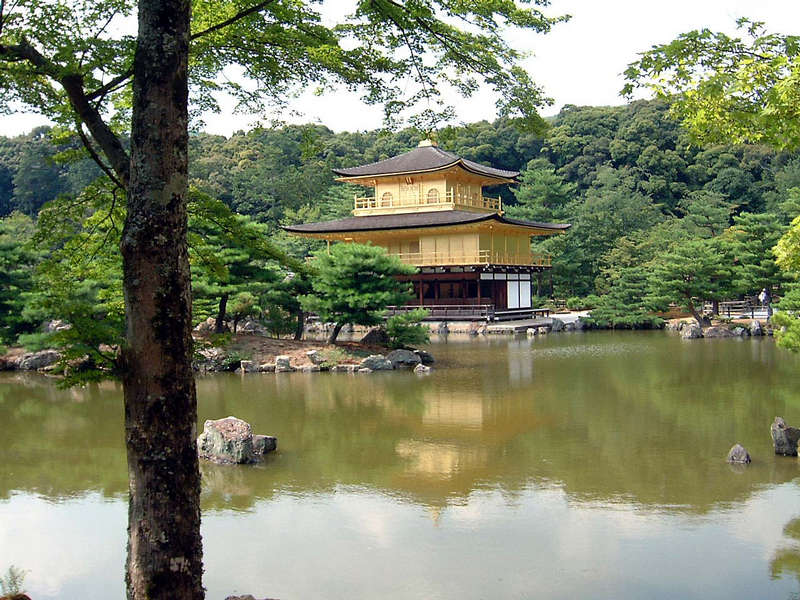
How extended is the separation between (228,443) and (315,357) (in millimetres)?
7084

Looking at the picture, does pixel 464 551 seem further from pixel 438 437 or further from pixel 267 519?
pixel 438 437

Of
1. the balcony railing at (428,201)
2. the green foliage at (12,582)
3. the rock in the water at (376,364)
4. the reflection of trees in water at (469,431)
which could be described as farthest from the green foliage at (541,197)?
the green foliage at (12,582)

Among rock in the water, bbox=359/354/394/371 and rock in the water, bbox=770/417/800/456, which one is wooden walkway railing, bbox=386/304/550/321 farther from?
rock in the water, bbox=770/417/800/456

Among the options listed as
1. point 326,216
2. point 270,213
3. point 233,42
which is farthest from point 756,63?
point 270,213

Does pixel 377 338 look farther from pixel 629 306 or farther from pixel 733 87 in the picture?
pixel 733 87

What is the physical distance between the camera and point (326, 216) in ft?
119

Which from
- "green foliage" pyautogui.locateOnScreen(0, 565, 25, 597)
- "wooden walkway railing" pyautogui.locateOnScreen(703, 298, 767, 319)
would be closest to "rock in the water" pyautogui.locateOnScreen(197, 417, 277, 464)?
"green foliage" pyautogui.locateOnScreen(0, 565, 25, 597)

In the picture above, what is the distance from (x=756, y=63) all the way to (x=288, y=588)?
402cm

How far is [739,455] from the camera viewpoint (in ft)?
21.9

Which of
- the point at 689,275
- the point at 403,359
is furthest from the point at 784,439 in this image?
the point at 689,275

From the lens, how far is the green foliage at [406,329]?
1472 centimetres

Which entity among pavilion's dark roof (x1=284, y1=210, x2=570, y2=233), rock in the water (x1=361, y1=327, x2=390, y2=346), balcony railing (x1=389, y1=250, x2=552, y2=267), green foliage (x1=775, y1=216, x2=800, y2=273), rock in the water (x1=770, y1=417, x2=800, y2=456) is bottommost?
rock in the water (x1=770, y1=417, x2=800, y2=456)

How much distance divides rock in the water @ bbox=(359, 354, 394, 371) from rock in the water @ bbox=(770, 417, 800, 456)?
25.7 feet

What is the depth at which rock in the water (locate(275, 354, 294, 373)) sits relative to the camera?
45.5 feet
